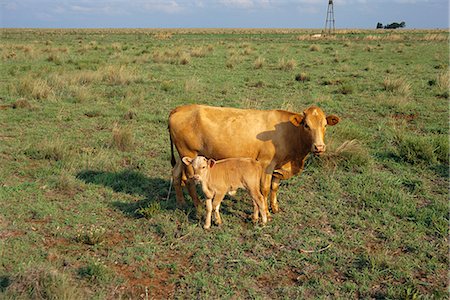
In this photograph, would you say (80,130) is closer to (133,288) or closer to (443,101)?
(133,288)

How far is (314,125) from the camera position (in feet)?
17.2

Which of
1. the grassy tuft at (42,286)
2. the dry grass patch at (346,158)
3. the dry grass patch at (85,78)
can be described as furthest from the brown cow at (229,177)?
the dry grass patch at (85,78)

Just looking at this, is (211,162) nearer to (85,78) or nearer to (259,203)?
(259,203)

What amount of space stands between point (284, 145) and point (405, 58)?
23.0 meters

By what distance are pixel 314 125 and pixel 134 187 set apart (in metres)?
3.27

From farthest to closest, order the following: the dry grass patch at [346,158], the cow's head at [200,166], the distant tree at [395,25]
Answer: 1. the distant tree at [395,25]
2. the dry grass patch at [346,158]
3. the cow's head at [200,166]

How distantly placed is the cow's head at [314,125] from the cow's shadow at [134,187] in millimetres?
2056

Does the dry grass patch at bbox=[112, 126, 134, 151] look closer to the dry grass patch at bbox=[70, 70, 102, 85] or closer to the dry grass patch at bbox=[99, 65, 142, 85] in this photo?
the dry grass patch at bbox=[99, 65, 142, 85]

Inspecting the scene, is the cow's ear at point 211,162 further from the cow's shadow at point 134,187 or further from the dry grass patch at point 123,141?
the dry grass patch at point 123,141

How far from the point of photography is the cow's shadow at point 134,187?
6074 millimetres

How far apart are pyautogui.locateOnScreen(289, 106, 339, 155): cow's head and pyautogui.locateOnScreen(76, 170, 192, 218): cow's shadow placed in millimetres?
2056

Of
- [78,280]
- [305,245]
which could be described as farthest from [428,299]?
[78,280]

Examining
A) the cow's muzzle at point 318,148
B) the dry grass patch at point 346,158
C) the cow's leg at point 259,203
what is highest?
the cow's muzzle at point 318,148

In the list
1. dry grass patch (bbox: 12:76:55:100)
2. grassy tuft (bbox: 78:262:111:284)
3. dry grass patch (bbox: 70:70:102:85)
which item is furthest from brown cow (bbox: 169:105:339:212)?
dry grass patch (bbox: 70:70:102:85)
